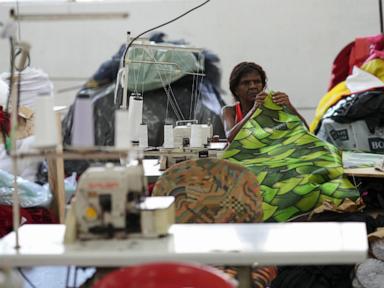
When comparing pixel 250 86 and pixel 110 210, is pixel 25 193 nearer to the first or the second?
pixel 250 86

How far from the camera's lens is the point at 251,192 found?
2.50 metres

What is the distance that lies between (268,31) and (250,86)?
1628 millimetres

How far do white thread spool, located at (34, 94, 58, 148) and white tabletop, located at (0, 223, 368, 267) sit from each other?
0.27 metres

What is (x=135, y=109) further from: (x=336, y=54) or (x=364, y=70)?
(x=336, y=54)

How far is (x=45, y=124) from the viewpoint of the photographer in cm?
194

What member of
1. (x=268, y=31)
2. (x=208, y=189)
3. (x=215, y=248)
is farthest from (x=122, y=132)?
(x=268, y=31)

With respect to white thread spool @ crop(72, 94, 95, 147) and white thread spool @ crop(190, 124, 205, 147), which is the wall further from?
white thread spool @ crop(72, 94, 95, 147)

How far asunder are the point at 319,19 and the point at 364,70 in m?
1.15

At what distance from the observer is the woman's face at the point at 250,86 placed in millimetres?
4324

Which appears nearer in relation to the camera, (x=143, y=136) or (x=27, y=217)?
(x=143, y=136)

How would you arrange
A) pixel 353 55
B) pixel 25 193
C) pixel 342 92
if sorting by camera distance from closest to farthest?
pixel 25 193
pixel 342 92
pixel 353 55

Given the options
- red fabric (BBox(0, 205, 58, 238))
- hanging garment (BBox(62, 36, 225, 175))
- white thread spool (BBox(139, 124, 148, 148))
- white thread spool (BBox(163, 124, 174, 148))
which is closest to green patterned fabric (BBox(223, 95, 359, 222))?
white thread spool (BBox(163, 124, 174, 148))

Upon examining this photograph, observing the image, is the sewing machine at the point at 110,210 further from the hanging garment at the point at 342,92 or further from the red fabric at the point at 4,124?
the hanging garment at the point at 342,92

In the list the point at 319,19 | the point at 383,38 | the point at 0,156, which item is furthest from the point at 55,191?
the point at 319,19
